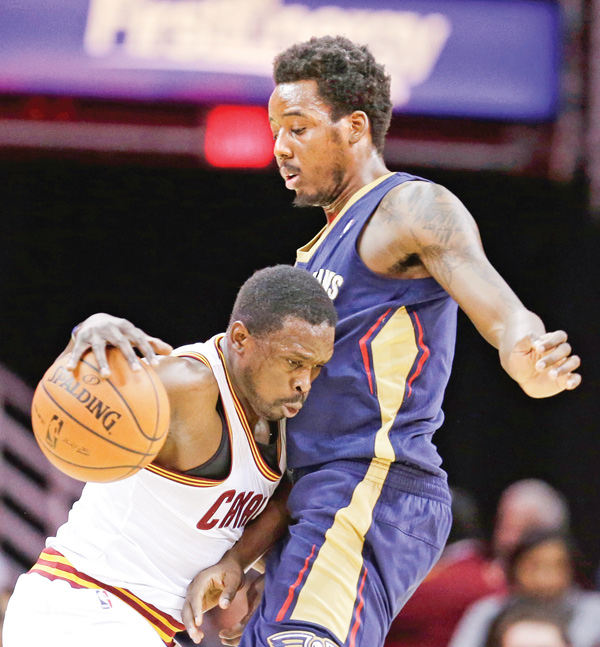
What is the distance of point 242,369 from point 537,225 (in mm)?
5139

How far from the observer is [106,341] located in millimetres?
2562

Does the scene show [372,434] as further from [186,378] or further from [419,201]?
[419,201]

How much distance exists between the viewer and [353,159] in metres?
3.41

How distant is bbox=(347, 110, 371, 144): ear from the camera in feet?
11.1

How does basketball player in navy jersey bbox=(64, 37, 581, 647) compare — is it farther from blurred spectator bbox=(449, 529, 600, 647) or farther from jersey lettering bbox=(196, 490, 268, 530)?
blurred spectator bbox=(449, 529, 600, 647)

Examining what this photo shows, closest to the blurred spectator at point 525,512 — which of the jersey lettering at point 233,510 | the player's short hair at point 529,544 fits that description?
the player's short hair at point 529,544

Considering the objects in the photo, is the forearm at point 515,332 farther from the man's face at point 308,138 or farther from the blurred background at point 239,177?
the blurred background at point 239,177

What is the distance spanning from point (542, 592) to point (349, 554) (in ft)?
10.6

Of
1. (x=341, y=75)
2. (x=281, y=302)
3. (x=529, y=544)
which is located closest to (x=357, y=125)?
(x=341, y=75)

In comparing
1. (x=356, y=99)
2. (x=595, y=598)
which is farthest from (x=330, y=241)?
(x=595, y=598)

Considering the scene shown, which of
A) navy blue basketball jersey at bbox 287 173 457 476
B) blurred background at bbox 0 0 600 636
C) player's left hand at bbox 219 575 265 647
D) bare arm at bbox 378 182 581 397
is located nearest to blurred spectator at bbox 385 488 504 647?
blurred background at bbox 0 0 600 636

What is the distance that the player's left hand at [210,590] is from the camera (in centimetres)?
294

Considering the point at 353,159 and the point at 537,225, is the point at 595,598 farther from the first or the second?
the point at 353,159

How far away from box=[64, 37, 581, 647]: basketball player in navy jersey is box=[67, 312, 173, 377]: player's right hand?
2.34 ft
